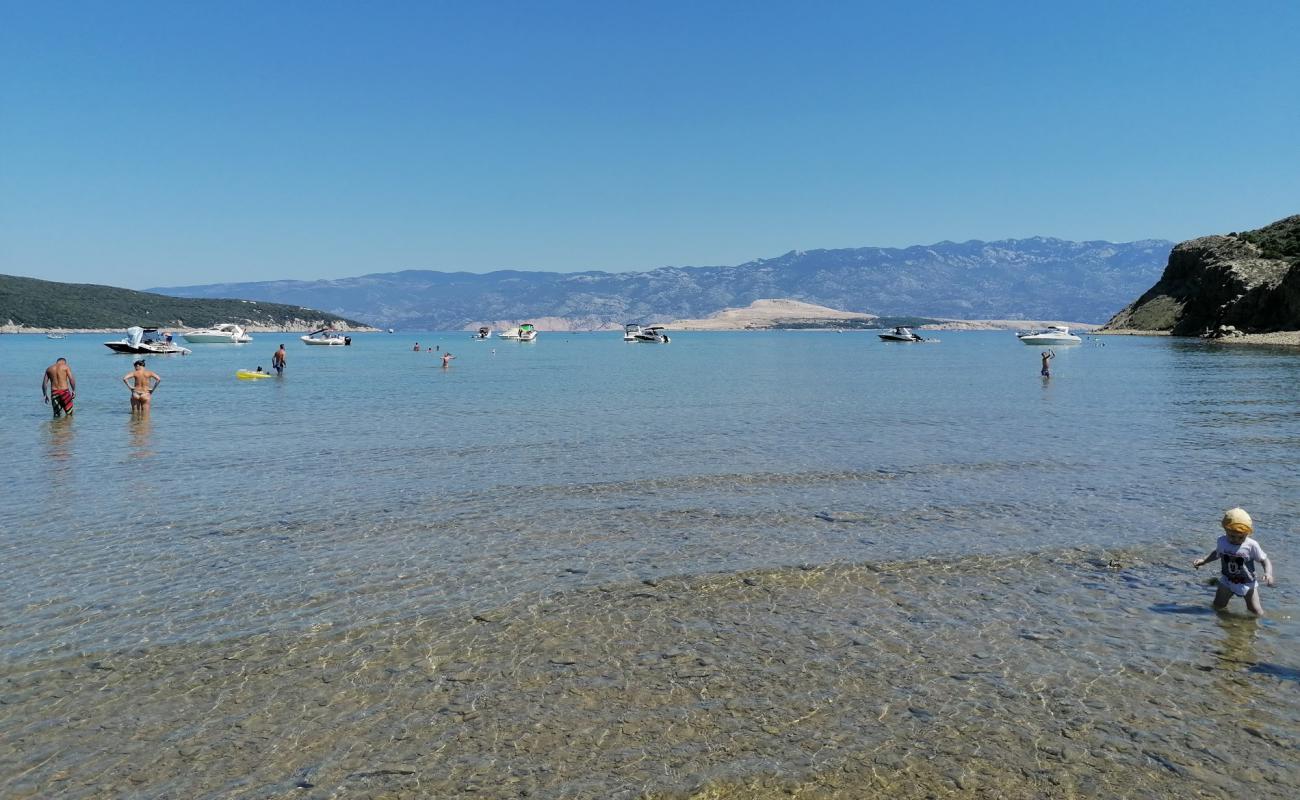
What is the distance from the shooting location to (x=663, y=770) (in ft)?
23.2

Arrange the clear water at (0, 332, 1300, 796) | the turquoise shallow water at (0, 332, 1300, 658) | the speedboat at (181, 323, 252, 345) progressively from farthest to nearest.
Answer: the speedboat at (181, 323, 252, 345), the turquoise shallow water at (0, 332, 1300, 658), the clear water at (0, 332, 1300, 796)

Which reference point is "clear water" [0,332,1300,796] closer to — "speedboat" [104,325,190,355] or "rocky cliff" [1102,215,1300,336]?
"speedboat" [104,325,190,355]

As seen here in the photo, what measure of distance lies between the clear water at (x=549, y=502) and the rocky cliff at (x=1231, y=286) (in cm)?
7730

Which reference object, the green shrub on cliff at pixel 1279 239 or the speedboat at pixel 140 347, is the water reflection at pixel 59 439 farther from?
the green shrub on cliff at pixel 1279 239

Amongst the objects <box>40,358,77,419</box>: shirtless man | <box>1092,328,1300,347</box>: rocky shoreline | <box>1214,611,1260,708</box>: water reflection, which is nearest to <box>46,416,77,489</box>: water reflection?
<box>40,358,77,419</box>: shirtless man

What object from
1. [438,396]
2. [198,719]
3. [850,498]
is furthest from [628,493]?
[438,396]

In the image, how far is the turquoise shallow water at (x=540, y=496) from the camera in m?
11.8

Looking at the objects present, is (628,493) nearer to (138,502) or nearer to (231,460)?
(138,502)

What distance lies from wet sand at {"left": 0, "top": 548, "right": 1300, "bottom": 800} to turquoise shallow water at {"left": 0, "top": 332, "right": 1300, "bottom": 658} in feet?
3.98

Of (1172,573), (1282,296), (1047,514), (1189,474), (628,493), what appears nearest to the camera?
(1172,573)

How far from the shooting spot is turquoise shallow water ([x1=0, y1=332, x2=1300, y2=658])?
38.5ft

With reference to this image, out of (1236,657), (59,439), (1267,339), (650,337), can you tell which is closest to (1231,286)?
(1267,339)

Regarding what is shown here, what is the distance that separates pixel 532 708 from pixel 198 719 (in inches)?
119

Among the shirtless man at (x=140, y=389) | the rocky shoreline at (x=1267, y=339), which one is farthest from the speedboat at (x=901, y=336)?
the shirtless man at (x=140, y=389)
